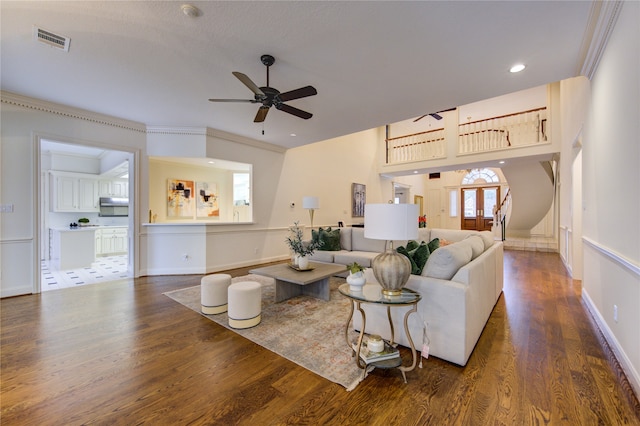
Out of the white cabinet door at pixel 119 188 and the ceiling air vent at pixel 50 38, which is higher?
the ceiling air vent at pixel 50 38

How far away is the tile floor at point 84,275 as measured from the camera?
450 centimetres

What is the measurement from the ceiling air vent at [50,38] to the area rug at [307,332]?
2985 millimetres

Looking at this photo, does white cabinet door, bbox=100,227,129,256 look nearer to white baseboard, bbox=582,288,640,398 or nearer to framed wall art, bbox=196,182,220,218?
framed wall art, bbox=196,182,220,218

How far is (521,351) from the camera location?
7.56ft

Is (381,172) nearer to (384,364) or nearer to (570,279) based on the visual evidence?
(570,279)

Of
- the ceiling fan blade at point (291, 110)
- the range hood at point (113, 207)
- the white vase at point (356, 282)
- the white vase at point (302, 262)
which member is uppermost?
the ceiling fan blade at point (291, 110)

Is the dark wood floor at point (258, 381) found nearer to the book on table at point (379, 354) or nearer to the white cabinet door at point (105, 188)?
the book on table at point (379, 354)

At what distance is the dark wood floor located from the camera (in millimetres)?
1594


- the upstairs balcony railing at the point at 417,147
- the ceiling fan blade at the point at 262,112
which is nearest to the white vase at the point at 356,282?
the ceiling fan blade at the point at 262,112

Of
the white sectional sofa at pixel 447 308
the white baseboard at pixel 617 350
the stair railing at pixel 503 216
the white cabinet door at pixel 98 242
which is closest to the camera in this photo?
the white baseboard at pixel 617 350

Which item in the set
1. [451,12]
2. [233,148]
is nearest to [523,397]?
[451,12]

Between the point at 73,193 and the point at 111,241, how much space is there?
1.49m

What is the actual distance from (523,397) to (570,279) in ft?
13.6

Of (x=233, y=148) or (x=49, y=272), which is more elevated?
(x=233, y=148)
